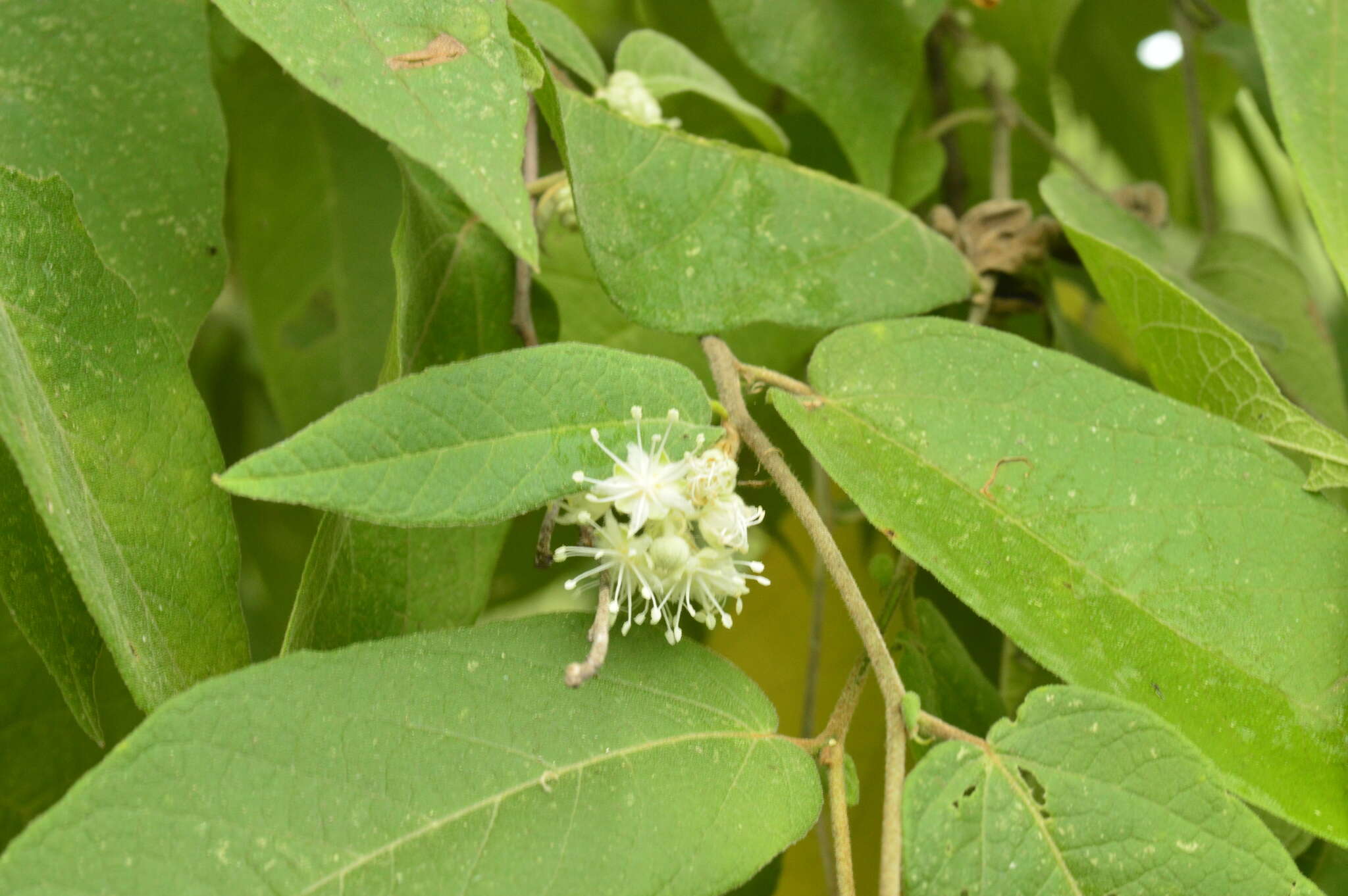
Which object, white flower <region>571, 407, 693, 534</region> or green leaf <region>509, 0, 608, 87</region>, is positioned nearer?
white flower <region>571, 407, 693, 534</region>

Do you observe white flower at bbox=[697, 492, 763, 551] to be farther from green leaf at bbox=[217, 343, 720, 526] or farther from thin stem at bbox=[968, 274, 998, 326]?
thin stem at bbox=[968, 274, 998, 326]

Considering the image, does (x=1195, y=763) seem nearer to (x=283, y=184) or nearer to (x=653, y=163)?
(x=653, y=163)

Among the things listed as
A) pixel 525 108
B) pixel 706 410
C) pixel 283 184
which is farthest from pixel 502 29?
pixel 283 184

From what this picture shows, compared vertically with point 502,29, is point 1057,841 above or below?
below

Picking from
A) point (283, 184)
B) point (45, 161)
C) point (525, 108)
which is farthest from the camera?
point (283, 184)

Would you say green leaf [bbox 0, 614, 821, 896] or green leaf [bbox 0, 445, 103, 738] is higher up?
green leaf [bbox 0, 445, 103, 738]

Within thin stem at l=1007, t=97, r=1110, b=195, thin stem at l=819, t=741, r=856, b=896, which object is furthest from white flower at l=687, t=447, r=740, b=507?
thin stem at l=1007, t=97, r=1110, b=195

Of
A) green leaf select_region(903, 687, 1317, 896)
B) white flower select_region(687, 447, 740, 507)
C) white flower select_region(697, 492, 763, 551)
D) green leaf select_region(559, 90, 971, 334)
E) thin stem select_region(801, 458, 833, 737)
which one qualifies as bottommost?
thin stem select_region(801, 458, 833, 737)
